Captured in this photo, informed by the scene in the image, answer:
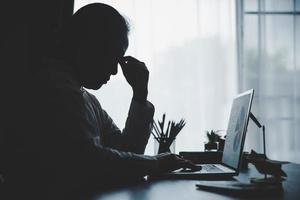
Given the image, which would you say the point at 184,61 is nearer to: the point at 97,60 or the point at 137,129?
the point at 137,129

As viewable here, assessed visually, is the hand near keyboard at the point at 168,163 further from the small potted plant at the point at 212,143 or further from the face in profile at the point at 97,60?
the small potted plant at the point at 212,143

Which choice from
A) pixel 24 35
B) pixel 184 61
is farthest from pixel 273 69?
pixel 24 35

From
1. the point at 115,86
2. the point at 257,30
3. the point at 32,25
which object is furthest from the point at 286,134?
the point at 32,25

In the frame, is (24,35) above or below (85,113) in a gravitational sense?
above

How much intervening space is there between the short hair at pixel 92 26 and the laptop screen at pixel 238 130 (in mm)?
528

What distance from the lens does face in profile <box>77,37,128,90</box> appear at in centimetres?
131

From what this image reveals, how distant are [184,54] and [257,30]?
70 cm

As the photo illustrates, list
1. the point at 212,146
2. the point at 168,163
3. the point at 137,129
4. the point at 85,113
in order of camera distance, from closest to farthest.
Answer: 1. the point at 85,113
2. the point at 168,163
3. the point at 137,129
4. the point at 212,146

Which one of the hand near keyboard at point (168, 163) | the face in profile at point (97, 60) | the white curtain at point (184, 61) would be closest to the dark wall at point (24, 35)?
the face in profile at point (97, 60)

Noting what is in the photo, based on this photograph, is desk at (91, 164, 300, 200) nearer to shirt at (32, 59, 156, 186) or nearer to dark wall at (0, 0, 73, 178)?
shirt at (32, 59, 156, 186)

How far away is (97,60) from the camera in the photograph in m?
1.34

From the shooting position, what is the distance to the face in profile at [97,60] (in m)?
1.31

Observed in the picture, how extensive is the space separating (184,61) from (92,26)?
1848 mm

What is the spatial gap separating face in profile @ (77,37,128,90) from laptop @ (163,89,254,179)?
1.47ft
